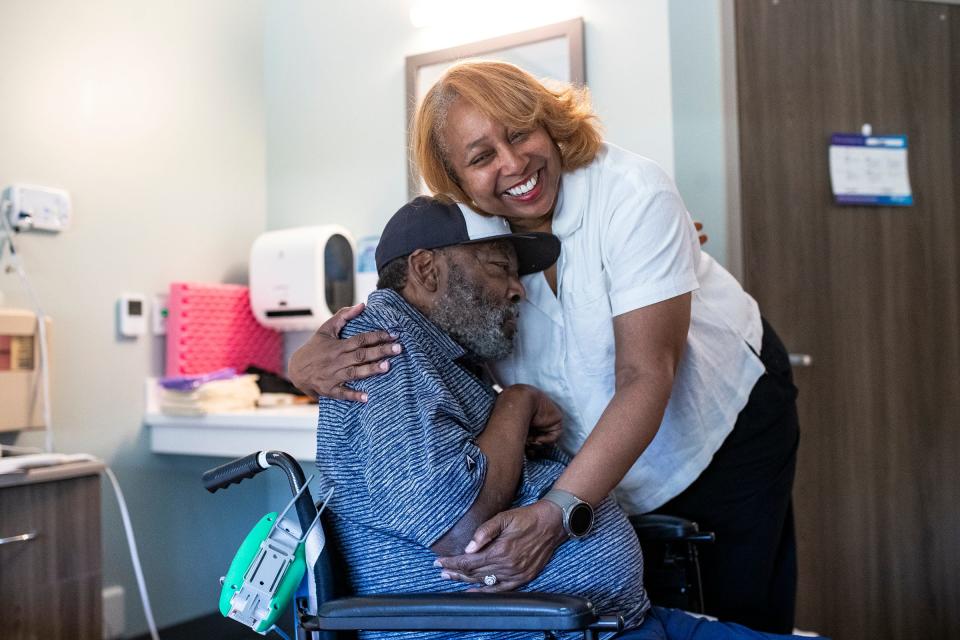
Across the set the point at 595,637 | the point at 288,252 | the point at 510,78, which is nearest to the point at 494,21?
the point at 288,252

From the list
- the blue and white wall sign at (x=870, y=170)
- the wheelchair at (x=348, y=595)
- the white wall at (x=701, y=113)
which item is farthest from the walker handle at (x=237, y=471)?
the blue and white wall sign at (x=870, y=170)

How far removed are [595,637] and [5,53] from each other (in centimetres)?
236

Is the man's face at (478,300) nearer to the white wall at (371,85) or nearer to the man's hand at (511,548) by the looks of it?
the man's hand at (511,548)

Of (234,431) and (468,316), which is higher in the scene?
(468,316)

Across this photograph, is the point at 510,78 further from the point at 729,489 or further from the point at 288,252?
the point at 288,252

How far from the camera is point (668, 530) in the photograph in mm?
1415

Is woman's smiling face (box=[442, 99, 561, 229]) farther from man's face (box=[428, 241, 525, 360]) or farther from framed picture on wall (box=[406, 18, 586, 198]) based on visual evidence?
framed picture on wall (box=[406, 18, 586, 198])

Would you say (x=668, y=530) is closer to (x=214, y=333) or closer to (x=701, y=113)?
(x=701, y=113)

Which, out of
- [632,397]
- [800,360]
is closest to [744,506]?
[632,397]

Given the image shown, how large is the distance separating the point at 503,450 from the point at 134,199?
2066 millimetres

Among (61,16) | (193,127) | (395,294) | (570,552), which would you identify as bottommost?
(570,552)

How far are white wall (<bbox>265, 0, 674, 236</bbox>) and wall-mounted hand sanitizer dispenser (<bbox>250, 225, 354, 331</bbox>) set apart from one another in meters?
0.20

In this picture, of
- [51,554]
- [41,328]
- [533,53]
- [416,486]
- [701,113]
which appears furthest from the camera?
[533,53]

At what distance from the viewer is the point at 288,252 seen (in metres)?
2.96
